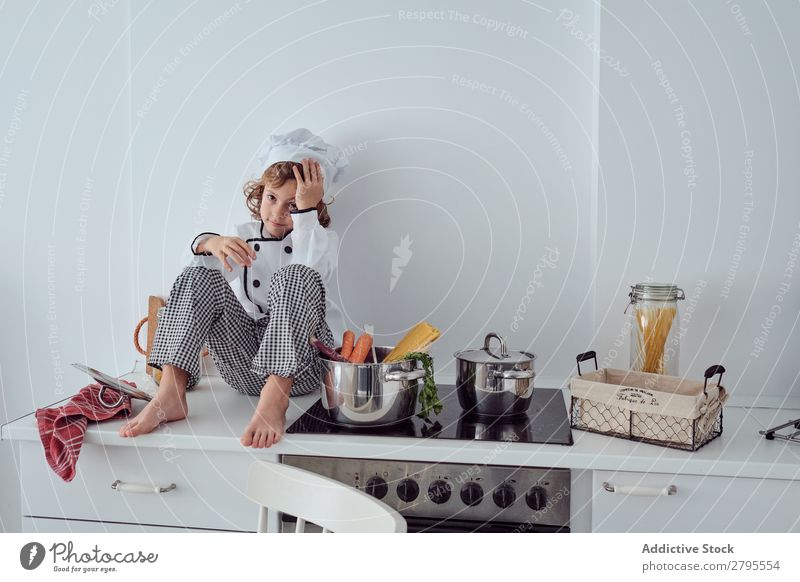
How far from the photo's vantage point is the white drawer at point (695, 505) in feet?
3.61

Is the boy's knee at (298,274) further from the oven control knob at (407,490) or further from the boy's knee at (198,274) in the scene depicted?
the oven control knob at (407,490)

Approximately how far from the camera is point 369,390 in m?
1.23

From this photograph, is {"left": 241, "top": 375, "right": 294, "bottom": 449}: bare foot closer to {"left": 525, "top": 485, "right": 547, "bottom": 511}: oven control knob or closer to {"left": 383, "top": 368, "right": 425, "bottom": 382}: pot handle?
{"left": 383, "top": 368, "right": 425, "bottom": 382}: pot handle

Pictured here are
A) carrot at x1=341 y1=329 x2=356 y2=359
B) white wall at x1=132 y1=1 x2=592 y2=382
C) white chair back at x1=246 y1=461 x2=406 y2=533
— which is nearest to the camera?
white chair back at x1=246 y1=461 x2=406 y2=533

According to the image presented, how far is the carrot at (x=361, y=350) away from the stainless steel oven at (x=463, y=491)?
0.17m

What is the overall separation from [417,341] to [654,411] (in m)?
0.41

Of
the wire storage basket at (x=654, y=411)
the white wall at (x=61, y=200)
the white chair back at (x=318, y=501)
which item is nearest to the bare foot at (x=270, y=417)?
the white chair back at (x=318, y=501)

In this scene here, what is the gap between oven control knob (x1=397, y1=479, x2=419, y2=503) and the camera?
1205 mm

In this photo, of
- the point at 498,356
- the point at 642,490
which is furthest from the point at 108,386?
the point at 642,490

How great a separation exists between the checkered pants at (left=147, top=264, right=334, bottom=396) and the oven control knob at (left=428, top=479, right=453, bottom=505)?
1.02ft
